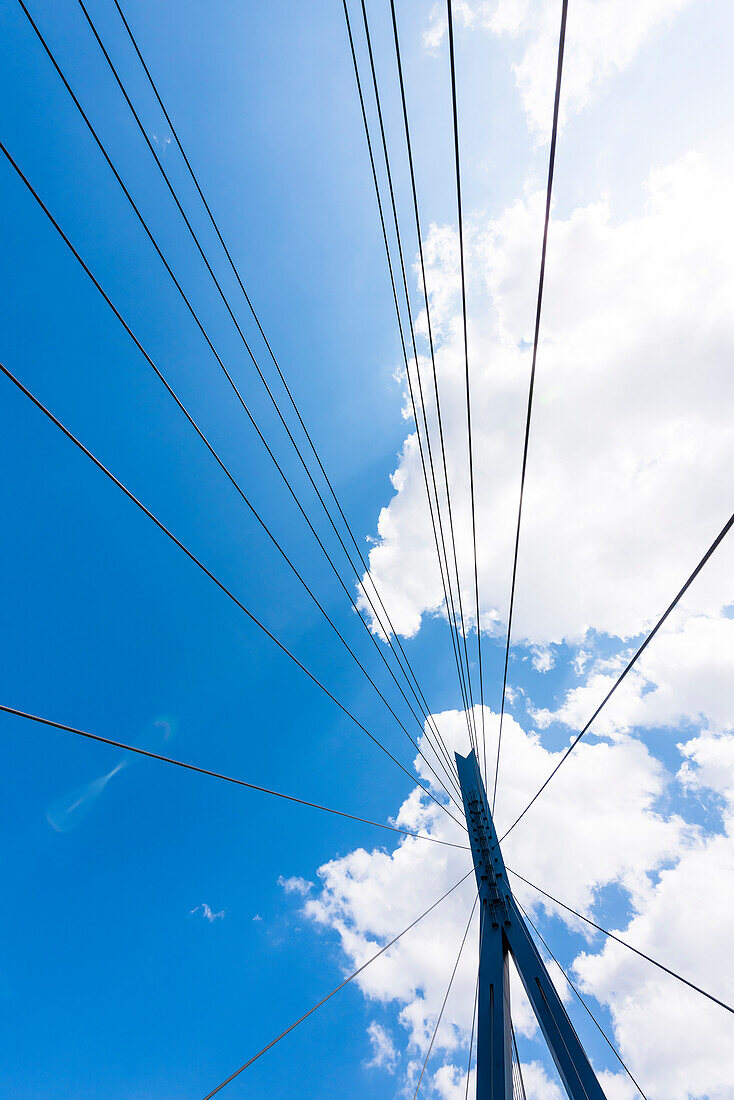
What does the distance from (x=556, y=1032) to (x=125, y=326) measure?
46.5 ft

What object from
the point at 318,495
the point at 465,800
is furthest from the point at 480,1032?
the point at 318,495

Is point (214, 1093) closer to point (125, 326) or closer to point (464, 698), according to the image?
point (125, 326)

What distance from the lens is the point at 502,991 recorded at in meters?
10.4

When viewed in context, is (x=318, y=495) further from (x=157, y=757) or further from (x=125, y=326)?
(x=157, y=757)

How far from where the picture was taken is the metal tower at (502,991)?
8672 mm

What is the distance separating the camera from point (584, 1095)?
8.30 m

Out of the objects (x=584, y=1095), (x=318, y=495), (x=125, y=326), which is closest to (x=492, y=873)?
(x=584, y=1095)

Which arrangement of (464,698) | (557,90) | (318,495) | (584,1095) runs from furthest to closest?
(464,698) → (318,495) → (584,1095) → (557,90)

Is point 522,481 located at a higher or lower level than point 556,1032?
higher

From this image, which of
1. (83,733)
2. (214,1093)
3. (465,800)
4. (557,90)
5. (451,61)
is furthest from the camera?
(465,800)

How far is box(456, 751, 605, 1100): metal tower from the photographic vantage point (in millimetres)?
8672

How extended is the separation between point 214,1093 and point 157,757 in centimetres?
456

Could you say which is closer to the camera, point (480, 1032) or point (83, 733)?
point (83, 733)

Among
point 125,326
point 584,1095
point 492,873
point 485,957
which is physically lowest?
point 584,1095
